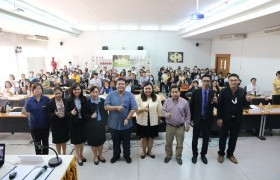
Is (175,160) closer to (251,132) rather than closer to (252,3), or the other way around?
(251,132)

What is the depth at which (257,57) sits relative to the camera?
849 cm

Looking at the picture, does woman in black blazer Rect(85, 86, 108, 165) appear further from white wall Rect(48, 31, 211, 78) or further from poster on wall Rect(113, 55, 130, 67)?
white wall Rect(48, 31, 211, 78)

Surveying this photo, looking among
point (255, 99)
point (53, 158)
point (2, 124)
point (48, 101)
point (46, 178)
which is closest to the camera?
point (46, 178)

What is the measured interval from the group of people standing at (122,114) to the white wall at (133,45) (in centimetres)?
1029

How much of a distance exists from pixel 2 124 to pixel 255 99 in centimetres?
729

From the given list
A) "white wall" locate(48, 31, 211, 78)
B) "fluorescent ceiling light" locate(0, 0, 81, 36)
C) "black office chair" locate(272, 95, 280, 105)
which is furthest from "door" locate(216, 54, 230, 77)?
"fluorescent ceiling light" locate(0, 0, 81, 36)

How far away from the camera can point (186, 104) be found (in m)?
3.55

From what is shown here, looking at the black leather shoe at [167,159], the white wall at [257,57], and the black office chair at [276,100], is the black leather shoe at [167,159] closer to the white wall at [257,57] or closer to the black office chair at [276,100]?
the black office chair at [276,100]

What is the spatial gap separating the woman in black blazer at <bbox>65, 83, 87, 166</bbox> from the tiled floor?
0.64m

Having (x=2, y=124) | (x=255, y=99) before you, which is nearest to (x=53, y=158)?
(x=2, y=124)

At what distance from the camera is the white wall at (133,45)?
13.3 metres

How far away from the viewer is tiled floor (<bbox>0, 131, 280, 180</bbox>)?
343 centimetres

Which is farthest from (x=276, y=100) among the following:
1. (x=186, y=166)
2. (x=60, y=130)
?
(x=60, y=130)

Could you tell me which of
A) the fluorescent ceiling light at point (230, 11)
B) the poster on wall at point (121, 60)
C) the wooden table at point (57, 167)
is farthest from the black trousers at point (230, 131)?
the poster on wall at point (121, 60)
